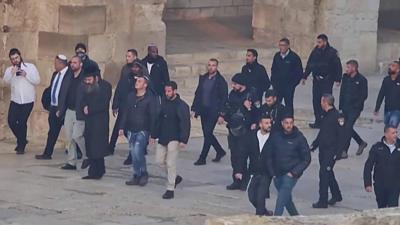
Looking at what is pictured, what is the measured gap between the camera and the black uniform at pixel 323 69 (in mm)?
21953

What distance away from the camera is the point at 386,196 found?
15977mm

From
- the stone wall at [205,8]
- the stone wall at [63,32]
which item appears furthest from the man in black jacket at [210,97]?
the stone wall at [205,8]

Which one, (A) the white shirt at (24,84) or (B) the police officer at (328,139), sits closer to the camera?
(B) the police officer at (328,139)

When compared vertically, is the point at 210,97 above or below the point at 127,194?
above

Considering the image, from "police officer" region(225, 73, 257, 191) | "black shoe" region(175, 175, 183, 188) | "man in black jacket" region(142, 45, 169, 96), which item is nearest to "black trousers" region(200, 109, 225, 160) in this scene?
"man in black jacket" region(142, 45, 169, 96)

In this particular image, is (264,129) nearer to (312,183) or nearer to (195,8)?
(312,183)

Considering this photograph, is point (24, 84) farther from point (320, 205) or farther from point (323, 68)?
point (320, 205)

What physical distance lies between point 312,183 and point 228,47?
8053mm

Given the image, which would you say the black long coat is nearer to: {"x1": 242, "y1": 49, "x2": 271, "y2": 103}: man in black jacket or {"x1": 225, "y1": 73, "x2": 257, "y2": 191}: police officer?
{"x1": 225, "y1": 73, "x2": 257, "y2": 191}: police officer

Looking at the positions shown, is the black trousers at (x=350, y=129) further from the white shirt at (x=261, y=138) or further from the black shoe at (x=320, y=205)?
the white shirt at (x=261, y=138)

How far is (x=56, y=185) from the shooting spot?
18.2 metres

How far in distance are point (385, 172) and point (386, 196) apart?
0.33 metres

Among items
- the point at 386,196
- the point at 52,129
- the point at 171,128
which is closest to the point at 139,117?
the point at 171,128

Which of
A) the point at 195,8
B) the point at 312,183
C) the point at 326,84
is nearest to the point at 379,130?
the point at 326,84
